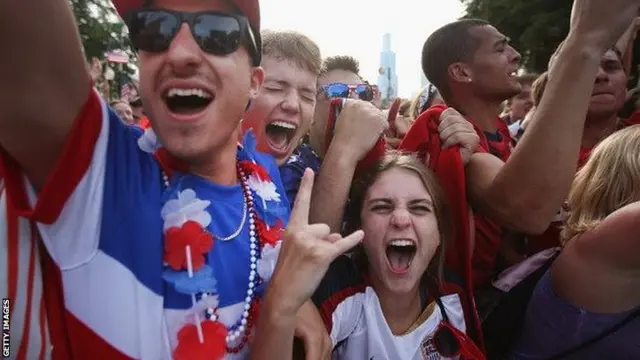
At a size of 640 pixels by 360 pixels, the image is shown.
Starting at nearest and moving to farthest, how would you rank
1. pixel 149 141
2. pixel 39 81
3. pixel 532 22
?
pixel 39 81
pixel 149 141
pixel 532 22

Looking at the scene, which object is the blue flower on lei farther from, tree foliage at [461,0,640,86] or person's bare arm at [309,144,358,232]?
tree foliage at [461,0,640,86]

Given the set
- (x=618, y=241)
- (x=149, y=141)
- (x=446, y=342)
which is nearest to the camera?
(x=149, y=141)

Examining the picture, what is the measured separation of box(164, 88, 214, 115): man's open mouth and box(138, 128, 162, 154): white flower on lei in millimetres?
87

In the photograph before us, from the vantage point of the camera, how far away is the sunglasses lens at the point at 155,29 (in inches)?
49.6

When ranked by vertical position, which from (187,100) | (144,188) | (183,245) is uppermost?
(187,100)

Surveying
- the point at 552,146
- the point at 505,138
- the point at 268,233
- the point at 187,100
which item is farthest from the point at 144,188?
the point at 505,138

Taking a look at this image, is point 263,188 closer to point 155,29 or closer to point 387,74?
point 155,29

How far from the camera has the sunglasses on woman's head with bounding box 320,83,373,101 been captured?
2.63 meters

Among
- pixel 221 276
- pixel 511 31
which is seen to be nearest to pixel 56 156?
pixel 221 276

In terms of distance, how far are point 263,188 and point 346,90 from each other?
1178 millimetres

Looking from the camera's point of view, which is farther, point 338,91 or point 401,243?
point 338,91

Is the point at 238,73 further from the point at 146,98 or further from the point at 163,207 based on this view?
the point at 163,207

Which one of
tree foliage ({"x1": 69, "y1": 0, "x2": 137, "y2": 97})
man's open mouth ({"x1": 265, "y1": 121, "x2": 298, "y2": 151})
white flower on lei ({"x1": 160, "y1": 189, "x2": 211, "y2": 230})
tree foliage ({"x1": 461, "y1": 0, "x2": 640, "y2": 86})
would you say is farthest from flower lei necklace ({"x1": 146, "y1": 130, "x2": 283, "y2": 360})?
tree foliage ({"x1": 461, "y1": 0, "x2": 640, "y2": 86})

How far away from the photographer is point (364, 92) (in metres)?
2.72
